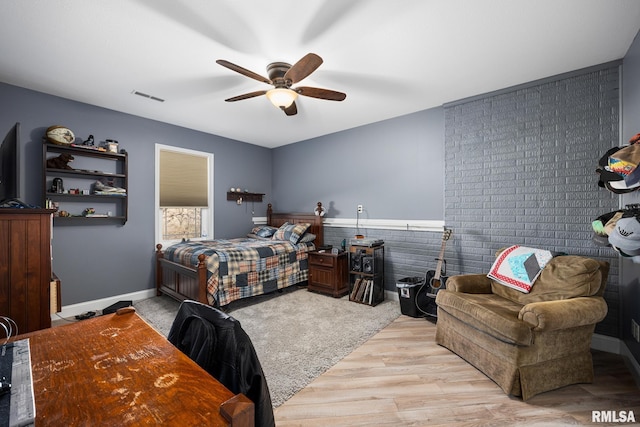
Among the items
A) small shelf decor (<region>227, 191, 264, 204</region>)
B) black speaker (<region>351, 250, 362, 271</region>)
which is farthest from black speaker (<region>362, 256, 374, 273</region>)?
small shelf decor (<region>227, 191, 264, 204</region>)

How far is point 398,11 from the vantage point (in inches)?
75.8

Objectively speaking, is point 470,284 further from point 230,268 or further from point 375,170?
point 230,268

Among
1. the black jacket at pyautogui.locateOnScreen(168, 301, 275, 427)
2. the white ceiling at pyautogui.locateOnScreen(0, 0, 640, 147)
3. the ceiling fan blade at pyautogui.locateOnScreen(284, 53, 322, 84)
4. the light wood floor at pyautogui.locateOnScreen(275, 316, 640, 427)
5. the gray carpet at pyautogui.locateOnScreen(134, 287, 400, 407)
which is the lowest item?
the light wood floor at pyautogui.locateOnScreen(275, 316, 640, 427)

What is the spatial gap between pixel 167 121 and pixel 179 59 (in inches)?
74.9

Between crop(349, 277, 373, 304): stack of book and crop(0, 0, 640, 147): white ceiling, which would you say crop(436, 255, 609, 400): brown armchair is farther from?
crop(0, 0, 640, 147): white ceiling

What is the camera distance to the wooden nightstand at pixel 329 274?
404 cm

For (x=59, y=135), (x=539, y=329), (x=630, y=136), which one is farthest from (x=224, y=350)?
(x=59, y=135)

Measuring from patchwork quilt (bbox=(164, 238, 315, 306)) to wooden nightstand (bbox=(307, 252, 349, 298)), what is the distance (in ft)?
0.75

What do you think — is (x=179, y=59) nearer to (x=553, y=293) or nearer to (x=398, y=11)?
(x=398, y=11)

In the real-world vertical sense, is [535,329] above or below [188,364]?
below

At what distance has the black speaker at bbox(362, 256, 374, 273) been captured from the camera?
3775 mm

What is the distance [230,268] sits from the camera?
3461mm

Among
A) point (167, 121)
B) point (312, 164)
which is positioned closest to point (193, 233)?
point (167, 121)

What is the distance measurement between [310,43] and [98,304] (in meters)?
3.92
